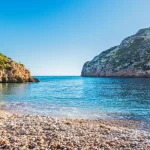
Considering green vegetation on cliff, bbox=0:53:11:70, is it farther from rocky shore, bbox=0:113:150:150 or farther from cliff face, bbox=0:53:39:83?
rocky shore, bbox=0:113:150:150

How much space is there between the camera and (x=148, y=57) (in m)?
196

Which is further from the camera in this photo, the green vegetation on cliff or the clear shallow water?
the green vegetation on cliff

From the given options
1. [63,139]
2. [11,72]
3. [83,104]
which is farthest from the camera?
[11,72]

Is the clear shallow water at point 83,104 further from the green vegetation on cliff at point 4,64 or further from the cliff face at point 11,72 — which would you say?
the green vegetation on cliff at point 4,64

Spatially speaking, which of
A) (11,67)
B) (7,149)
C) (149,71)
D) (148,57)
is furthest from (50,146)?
(148,57)

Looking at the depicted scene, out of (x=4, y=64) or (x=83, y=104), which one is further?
(x=4, y=64)

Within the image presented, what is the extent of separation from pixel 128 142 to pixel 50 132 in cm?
523

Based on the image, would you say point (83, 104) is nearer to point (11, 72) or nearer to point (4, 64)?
point (11, 72)

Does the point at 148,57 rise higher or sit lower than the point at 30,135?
higher

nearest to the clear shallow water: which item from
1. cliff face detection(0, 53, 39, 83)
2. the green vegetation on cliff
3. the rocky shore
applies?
the rocky shore

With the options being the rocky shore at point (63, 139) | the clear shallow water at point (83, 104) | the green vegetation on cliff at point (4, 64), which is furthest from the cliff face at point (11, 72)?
the rocky shore at point (63, 139)

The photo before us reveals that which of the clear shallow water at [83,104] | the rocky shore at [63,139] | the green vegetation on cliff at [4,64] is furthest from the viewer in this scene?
the green vegetation on cliff at [4,64]

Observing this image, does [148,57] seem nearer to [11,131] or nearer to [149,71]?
[149,71]

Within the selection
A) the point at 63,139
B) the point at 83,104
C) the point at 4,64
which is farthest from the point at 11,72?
the point at 63,139
